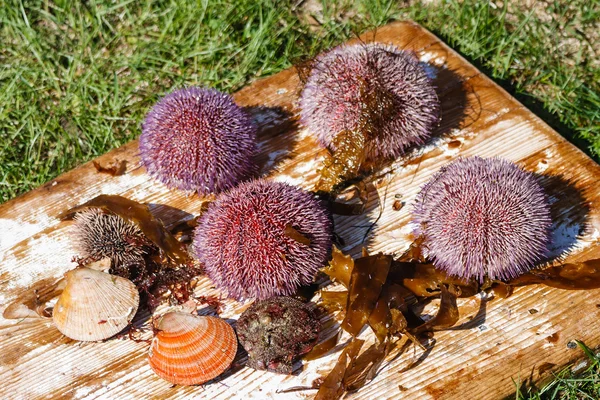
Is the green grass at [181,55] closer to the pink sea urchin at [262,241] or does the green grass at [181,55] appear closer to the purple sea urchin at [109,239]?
the purple sea urchin at [109,239]

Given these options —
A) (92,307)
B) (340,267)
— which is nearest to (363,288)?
(340,267)

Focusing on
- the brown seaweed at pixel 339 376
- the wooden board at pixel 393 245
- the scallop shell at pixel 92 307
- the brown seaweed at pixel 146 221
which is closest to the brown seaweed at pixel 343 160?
the wooden board at pixel 393 245

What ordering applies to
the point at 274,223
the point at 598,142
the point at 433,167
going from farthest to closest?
the point at 598,142 → the point at 433,167 → the point at 274,223

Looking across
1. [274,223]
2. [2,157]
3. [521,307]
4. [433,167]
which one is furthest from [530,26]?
[2,157]

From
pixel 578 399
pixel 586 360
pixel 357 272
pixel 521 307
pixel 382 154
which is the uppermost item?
pixel 382 154

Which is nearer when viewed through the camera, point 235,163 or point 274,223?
point 274,223

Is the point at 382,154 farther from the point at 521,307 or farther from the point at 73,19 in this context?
the point at 73,19

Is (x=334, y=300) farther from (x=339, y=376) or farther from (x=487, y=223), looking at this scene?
(x=487, y=223)
